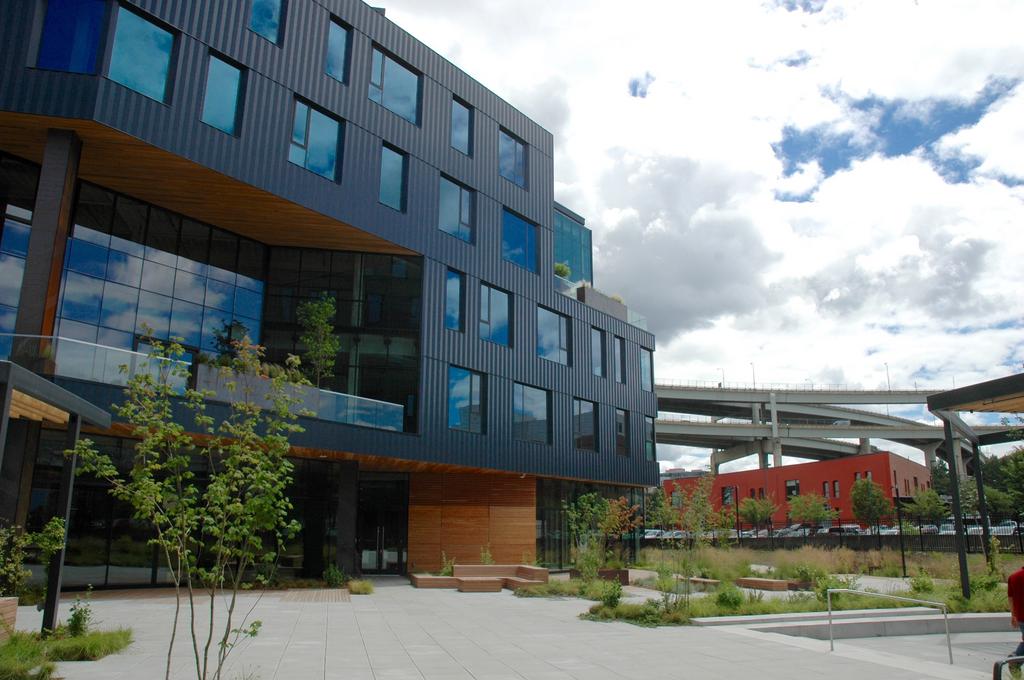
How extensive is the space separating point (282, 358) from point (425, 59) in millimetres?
11604

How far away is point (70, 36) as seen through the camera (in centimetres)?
1736

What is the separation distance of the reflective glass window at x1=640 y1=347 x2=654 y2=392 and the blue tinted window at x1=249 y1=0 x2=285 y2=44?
2319cm

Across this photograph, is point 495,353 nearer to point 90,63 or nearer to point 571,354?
point 571,354

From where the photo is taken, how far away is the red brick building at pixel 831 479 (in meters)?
61.6

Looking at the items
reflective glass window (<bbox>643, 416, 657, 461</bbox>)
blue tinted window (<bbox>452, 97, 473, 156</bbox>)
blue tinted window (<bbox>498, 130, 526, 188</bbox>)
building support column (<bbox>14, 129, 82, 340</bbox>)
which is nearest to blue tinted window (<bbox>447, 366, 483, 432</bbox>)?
blue tinted window (<bbox>452, 97, 473, 156</bbox>)

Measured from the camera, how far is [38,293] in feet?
53.5

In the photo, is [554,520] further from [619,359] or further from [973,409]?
[973,409]

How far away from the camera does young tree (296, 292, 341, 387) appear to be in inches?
907

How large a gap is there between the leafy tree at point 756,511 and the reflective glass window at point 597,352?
110ft

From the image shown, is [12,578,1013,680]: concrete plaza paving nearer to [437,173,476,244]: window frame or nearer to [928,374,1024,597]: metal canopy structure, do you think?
[928,374,1024,597]: metal canopy structure

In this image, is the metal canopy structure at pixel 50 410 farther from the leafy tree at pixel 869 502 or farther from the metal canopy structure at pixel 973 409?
the leafy tree at pixel 869 502

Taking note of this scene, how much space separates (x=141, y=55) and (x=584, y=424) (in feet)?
70.7

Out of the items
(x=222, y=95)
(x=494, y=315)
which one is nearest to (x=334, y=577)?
(x=494, y=315)

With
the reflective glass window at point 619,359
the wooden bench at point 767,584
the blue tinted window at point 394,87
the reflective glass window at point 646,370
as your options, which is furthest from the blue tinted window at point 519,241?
the wooden bench at point 767,584
